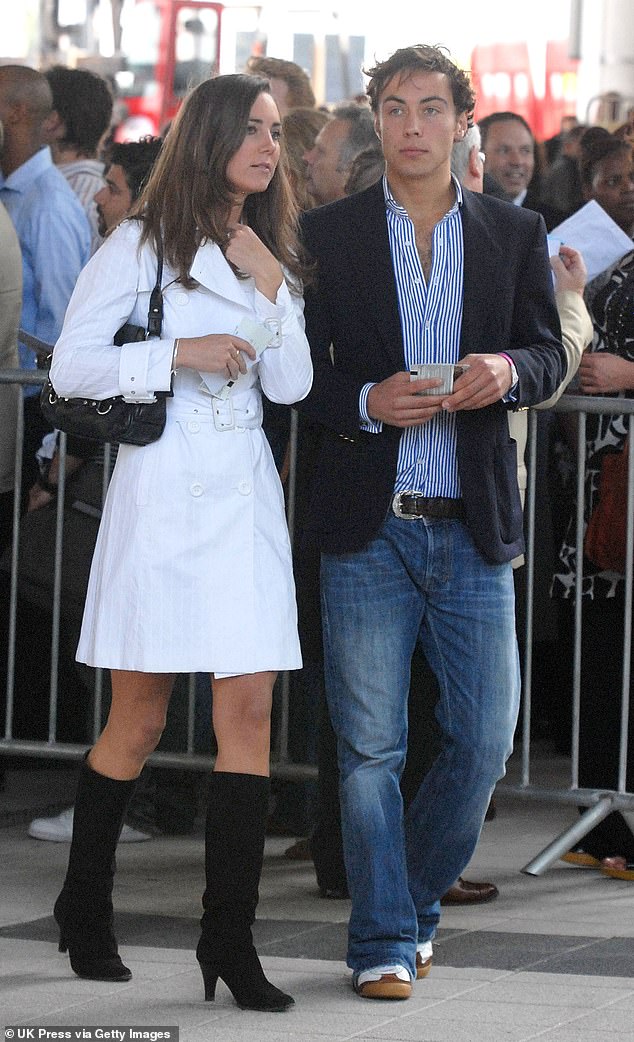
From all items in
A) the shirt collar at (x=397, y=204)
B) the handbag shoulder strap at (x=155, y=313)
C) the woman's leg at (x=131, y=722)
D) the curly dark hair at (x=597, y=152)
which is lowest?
the woman's leg at (x=131, y=722)

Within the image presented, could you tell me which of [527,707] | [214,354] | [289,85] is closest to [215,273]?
[214,354]

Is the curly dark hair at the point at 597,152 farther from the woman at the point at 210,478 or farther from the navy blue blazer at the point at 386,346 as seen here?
the woman at the point at 210,478

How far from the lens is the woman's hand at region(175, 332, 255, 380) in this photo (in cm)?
392

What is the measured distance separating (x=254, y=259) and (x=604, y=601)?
2061 mm

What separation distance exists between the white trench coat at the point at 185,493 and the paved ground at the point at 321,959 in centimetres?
76

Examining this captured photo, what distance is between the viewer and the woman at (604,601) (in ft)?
18.0

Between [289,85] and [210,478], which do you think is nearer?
[210,478]

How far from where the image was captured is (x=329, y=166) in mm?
6367

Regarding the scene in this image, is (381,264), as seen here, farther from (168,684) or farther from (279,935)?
(279,935)

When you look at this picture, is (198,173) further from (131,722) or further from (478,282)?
(131,722)

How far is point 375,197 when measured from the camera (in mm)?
4367

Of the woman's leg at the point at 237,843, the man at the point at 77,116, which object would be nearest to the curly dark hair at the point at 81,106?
the man at the point at 77,116

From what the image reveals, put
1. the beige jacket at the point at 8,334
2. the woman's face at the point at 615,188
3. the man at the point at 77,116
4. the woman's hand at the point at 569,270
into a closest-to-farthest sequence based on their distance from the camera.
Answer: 1. the woman's hand at the point at 569,270
2. the beige jacket at the point at 8,334
3. the woman's face at the point at 615,188
4. the man at the point at 77,116

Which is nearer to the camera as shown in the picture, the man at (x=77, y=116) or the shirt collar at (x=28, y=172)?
the shirt collar at (x=28, y=172)
